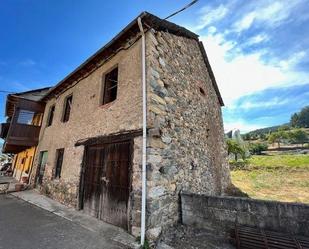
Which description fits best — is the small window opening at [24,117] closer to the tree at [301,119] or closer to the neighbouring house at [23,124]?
the neighbouring house at [23,124]

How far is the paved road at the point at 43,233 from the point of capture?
3475 mm

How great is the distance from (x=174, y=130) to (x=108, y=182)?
223 cm

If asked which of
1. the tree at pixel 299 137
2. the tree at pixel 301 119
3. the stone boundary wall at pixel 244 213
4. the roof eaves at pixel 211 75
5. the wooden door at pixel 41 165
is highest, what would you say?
the tree at pixel 301 119

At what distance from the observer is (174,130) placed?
4895mm

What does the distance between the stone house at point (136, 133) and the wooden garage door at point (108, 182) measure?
0.9 inches

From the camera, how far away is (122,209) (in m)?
4.37

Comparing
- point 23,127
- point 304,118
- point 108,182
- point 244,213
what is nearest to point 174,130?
point 108,182

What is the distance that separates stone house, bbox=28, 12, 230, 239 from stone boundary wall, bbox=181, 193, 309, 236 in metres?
0.46

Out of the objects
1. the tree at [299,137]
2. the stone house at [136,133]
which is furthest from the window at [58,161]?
the tree at [299,137]

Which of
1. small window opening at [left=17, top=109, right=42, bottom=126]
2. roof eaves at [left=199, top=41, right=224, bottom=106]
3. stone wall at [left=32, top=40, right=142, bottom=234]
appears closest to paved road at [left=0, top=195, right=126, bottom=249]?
stone wall at [left=32, top=40, right=142, bottom=234]

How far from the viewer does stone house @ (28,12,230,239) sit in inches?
166

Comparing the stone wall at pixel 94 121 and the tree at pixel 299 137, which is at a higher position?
the tree at pixel 299 137

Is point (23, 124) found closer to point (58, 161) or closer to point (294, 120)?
point (58, 161)

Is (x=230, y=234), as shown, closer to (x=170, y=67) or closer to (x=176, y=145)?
(x=176, y=145)
